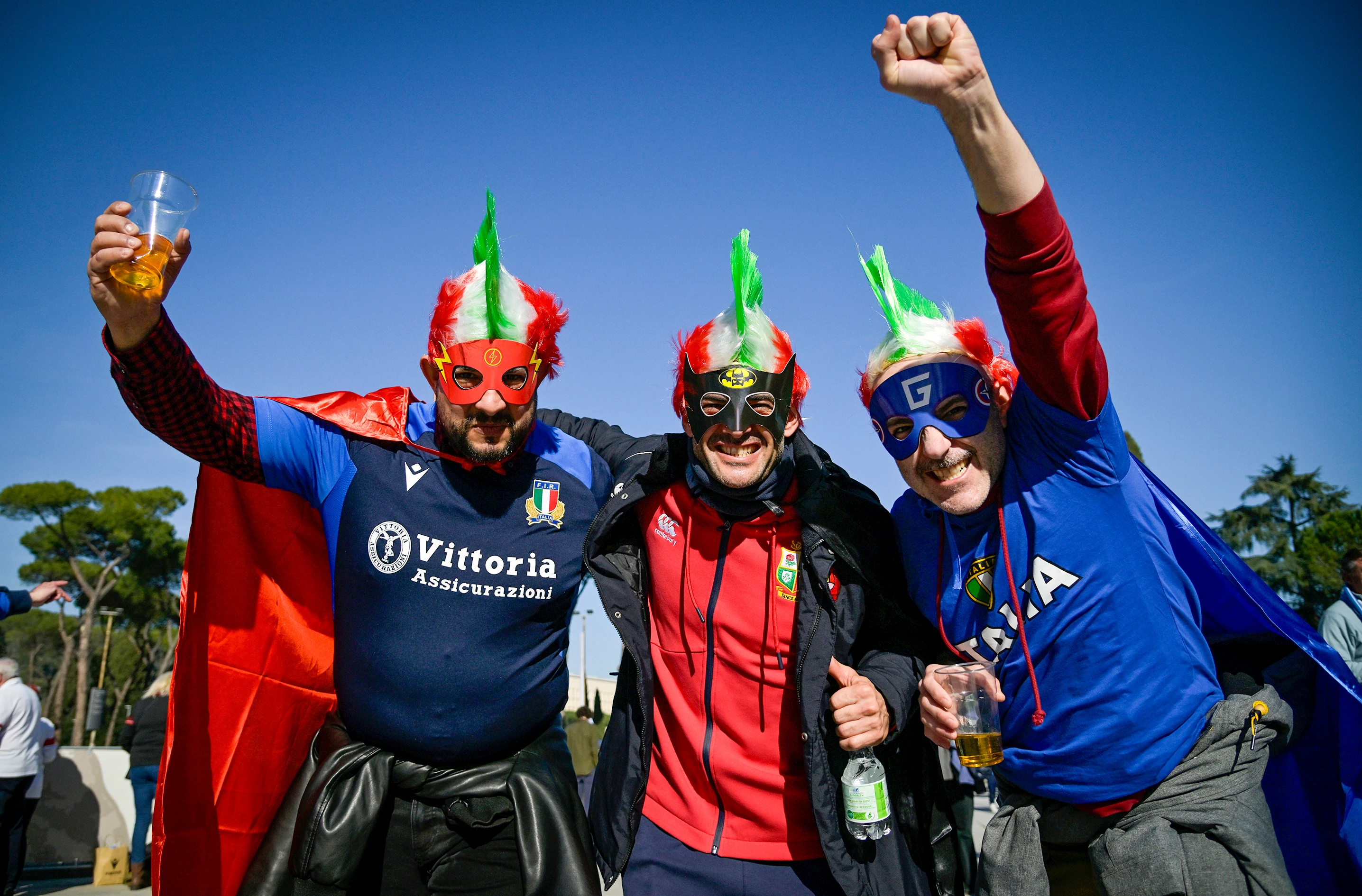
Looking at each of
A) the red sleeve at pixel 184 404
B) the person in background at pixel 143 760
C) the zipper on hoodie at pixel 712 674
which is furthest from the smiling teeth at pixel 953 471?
the person in background at pixel 143 760

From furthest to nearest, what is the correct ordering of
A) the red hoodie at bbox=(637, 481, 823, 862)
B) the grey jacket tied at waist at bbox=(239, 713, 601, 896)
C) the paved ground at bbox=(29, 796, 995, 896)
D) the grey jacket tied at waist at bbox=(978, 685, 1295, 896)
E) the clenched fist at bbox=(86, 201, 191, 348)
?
the paved ground at bbox=(29, 796, 995, 896) < the red hoodie at bbox=(637, 481, 823, 862) < the grey jacket tied at waist at bbox=(239, 713, 601, 896) < the clenched fist at bbox=(86, 201, 191, 348) < the grey jacket tied at waist at bbox=(978, 685, 1295, 896)

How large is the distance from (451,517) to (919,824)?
1.90 meters

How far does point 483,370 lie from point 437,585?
30.2 inches

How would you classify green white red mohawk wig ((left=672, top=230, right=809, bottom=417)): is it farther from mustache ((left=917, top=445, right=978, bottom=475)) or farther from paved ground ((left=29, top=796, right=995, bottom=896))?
paved ground ((left=29, top=796, right=995, bottom=896))

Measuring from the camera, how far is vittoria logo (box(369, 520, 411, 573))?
2.90 meters

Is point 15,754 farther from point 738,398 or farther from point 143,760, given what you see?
point 738,398

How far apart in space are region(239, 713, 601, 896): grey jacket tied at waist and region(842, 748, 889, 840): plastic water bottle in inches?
33.6

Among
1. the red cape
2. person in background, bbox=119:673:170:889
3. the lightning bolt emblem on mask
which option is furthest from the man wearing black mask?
person in background, bbox=119:673:170:889

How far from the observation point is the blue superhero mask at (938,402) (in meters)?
2.54

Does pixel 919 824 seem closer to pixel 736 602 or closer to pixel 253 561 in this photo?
pixel 736 602

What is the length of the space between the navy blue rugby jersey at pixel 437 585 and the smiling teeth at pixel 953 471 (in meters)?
1.30

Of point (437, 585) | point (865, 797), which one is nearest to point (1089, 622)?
point (865, 797)

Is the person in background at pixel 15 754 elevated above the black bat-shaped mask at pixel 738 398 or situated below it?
below

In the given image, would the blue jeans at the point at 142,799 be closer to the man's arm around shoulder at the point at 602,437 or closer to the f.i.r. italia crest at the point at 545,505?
the man's arm around shoulder at the point at 602,437
